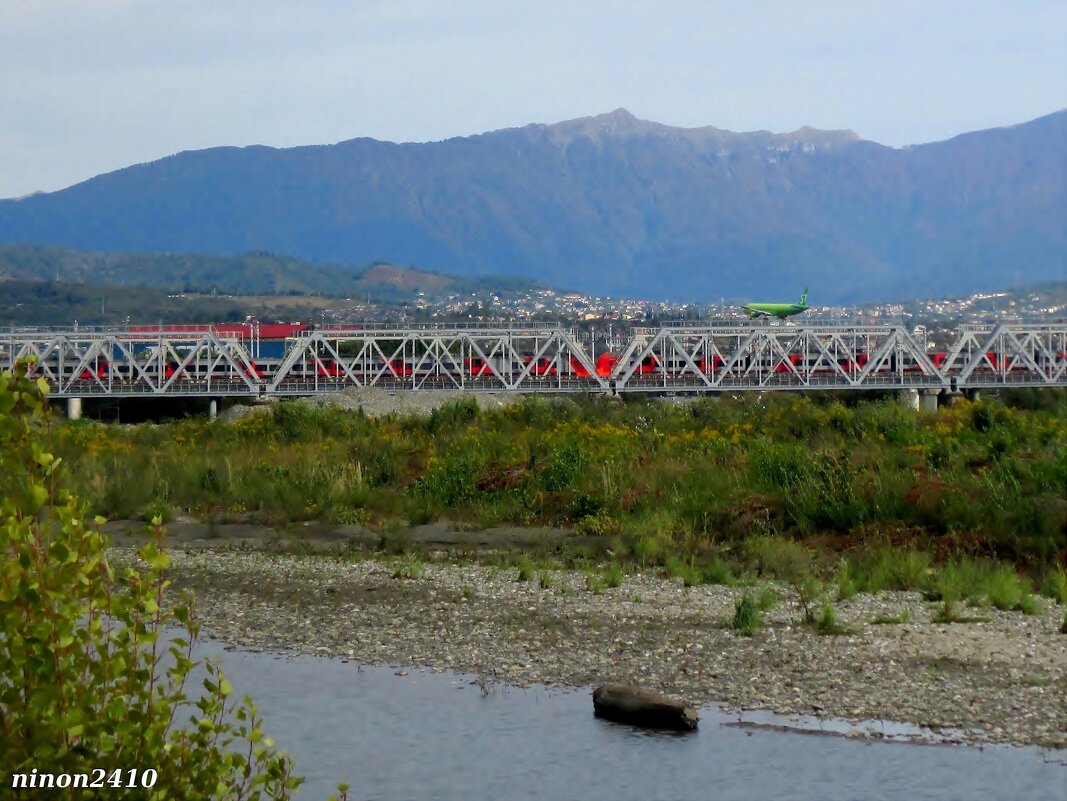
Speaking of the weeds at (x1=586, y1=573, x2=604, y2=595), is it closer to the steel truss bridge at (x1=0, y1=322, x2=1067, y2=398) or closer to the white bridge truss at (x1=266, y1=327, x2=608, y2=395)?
the steel truss bridge at (x1=0, y1=322, x2=1067, y2=398)

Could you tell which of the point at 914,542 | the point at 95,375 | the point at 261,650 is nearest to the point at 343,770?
the point at 261,650

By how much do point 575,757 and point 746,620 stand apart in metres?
4.87

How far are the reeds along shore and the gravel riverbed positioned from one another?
7.08 feet

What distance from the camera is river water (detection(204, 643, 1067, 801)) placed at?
13516 mm

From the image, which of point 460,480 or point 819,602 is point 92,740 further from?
point 460,480

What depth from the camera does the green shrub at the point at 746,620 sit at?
18.7 meters

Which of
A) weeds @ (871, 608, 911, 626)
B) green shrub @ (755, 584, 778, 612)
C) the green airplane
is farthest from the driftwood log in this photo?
the green airplane

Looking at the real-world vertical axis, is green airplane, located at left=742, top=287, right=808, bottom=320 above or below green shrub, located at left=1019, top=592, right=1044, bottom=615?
above

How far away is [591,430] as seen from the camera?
3741 centimetres

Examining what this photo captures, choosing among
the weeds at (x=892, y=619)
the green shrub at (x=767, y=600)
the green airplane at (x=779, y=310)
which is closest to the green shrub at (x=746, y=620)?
the green shrub at (x=767, y=600)

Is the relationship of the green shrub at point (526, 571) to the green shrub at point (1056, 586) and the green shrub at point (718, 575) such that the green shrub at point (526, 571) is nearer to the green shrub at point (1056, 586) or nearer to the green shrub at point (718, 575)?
the green shrub at point (718, 575)

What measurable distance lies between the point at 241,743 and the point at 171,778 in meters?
7.13

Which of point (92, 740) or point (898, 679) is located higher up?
point (92, 740)

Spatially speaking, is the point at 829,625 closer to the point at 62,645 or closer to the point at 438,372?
the point at 62,645
